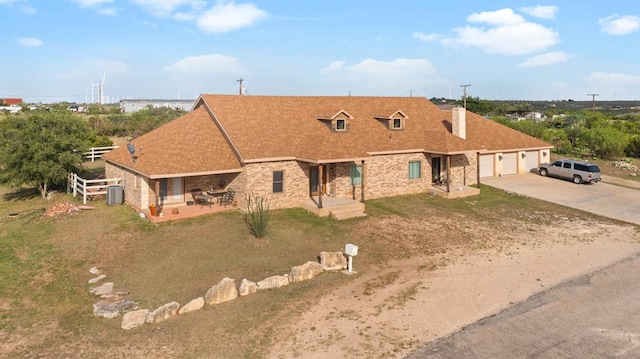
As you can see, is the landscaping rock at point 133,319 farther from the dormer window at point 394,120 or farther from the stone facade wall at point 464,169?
the stone facade wall at point 464,169

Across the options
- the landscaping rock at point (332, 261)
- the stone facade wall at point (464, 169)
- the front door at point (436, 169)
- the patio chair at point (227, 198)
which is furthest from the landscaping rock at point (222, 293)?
the stone facade wall at point (464, 169)

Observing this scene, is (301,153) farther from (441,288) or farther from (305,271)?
(441,288)

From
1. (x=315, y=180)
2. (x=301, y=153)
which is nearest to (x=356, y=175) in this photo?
(x=315, y=180)

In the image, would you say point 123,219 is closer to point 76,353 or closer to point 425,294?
point 76,353

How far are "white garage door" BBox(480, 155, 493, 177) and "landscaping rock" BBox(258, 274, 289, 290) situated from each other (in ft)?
75.9

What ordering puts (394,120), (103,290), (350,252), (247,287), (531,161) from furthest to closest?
(531,161), (394,120), (350,252), (103,290), (247,287)

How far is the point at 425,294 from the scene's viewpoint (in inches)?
520

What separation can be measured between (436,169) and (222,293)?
2037 cm

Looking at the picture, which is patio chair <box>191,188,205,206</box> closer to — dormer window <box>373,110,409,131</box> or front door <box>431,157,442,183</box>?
dormer window <box>373,110,409,131</box>

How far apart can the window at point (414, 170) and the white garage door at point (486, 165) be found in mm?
7403

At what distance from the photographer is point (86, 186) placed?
2369 centimetres

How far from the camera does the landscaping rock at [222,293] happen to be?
12477mm

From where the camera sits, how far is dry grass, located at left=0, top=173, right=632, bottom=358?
1076 cm

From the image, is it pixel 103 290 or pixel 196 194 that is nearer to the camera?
pixel 103 290
